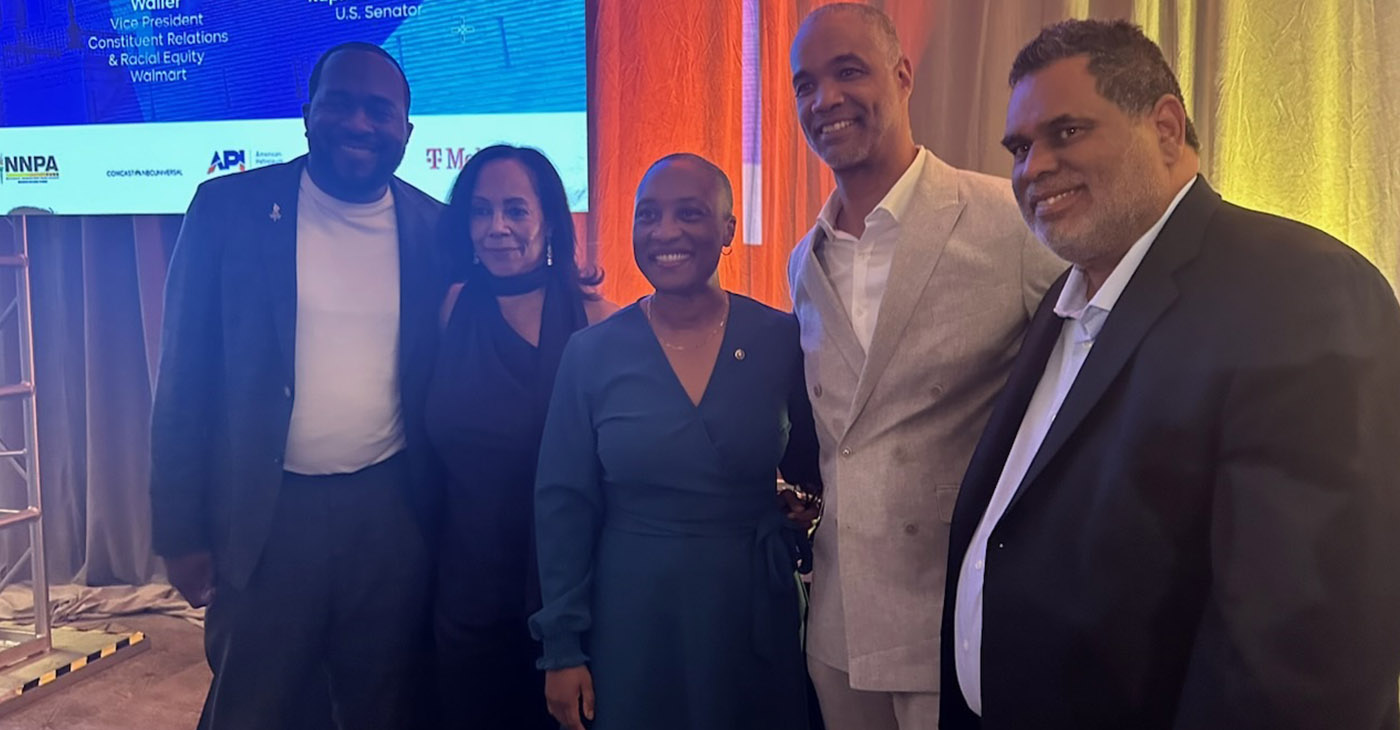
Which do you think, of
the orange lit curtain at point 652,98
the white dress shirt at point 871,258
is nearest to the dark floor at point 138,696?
the orange lit curtain at point 652,98

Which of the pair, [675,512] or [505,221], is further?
[505,221]

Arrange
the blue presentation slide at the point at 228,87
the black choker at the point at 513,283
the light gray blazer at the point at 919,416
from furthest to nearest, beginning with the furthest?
the blue presentation slide at the point at 228,87 → the black choker at the point at 513,283 → the light gray blazer at the point at 919,416

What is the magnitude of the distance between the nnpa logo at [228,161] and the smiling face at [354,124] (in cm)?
136

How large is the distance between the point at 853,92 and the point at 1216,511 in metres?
0.88

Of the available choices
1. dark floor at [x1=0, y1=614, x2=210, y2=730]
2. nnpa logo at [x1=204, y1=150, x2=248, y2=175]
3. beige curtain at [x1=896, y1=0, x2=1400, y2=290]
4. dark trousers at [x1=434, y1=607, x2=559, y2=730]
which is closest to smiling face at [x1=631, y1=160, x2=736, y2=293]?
dark trousers at [x1=434, y1=607, x2=559, y2=730]

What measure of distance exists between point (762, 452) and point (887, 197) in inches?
18.4

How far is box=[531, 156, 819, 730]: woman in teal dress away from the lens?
1.47 meters

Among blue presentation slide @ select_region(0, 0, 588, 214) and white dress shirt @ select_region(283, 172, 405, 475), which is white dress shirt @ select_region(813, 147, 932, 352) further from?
blue presentation slide @ select_region(0, 0, 588, 214)

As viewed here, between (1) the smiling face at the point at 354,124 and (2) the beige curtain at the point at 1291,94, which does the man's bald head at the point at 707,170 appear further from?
(2) the beige curtain at the point at 1291,94

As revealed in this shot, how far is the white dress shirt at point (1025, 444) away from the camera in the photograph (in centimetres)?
111

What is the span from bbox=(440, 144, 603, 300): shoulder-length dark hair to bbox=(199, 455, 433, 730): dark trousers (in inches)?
18.0

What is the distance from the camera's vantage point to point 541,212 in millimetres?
1927

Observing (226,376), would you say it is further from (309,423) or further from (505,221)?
(505,221)

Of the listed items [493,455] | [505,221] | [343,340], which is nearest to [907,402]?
[493,455]
